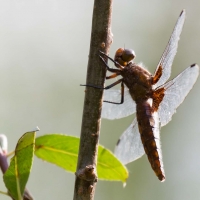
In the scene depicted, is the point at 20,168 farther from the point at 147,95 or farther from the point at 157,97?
the point at 157,97

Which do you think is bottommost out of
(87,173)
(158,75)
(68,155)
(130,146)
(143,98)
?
(87,173)

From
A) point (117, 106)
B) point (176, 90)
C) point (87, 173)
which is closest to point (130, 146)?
point (117, 106)

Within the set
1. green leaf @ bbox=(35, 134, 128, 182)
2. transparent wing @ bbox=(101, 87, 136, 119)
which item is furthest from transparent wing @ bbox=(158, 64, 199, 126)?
green leaf @ bbox=(35, 134, 128, 182)

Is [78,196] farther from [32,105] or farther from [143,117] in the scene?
[32,105]

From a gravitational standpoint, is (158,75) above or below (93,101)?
above

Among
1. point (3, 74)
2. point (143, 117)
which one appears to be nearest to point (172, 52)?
point (143, 117)

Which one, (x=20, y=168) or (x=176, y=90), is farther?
(x=176, y=90)

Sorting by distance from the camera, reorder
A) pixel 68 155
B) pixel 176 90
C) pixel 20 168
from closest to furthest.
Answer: pixel 20 168, pixel 68 155, pixel 176 90

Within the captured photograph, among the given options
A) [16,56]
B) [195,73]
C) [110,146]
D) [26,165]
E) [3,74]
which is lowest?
[26,165]
